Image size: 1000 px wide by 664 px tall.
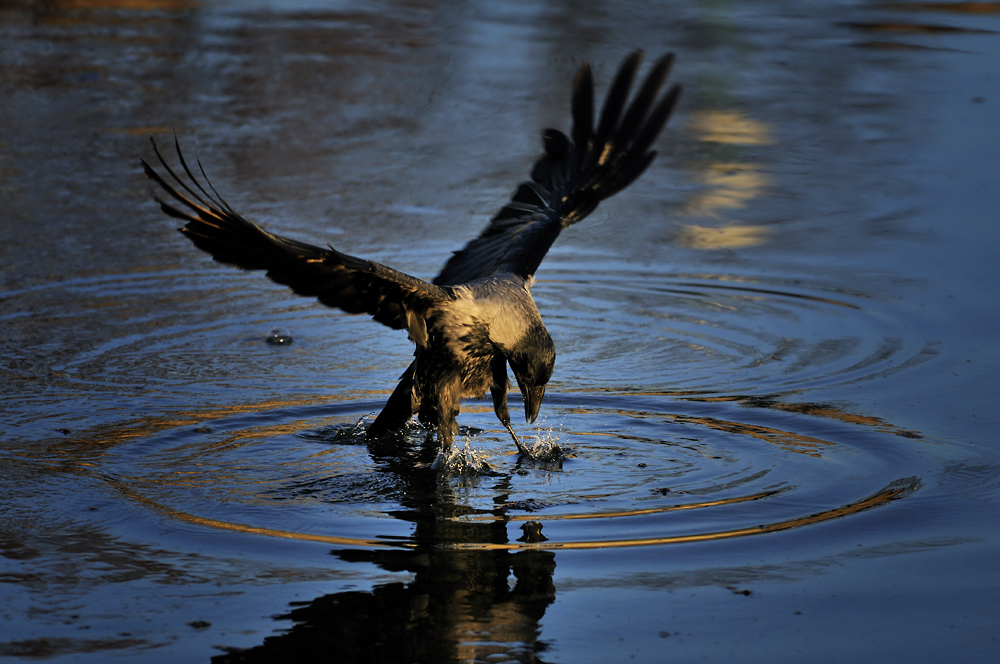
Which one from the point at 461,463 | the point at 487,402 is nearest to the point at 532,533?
the point at 461,463

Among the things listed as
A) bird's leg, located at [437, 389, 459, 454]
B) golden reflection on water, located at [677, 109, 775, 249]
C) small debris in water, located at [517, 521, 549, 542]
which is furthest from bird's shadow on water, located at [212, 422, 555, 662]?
golden reflection on water, located at [677, 109, 775, 249]

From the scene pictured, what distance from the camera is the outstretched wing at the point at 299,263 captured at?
15.6 feet

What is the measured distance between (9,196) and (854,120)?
26.5 feet

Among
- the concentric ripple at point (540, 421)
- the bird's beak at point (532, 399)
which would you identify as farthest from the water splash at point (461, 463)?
the bird's beak at point (532, 399)

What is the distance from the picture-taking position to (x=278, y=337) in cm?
753

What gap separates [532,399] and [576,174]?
1783mm

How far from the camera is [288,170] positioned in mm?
11039

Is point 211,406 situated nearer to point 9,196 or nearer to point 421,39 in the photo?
point 9,196

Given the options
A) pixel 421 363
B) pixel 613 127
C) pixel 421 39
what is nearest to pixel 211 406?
pixel 421 363

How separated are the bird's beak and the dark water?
14 cm

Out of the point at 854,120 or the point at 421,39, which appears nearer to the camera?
the point at 854,120

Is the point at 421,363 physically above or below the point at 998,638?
above

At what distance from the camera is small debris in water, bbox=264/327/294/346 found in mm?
7484

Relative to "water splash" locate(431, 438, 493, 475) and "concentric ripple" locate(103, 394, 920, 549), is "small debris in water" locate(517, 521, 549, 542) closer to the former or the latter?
"concentric ripple" locate(103, 394, 920, 549)
